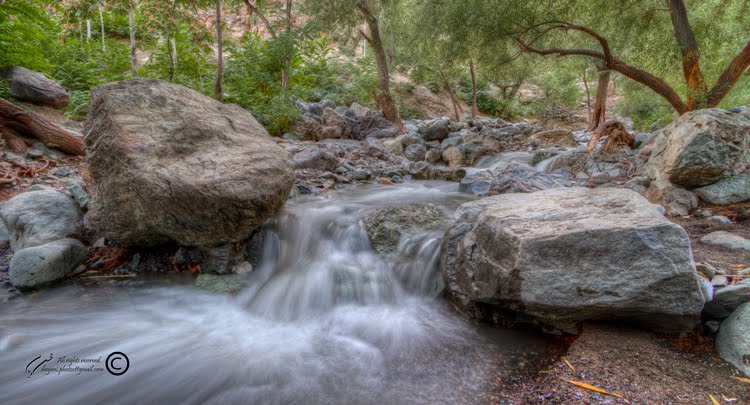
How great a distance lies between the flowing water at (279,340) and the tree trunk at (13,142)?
3.87 m

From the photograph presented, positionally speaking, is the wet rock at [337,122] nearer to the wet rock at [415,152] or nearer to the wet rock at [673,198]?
the wet rock at [415,152]

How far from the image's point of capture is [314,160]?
7.69m

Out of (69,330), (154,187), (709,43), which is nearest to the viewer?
(69,330)

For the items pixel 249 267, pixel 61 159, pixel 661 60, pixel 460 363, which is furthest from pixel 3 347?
pixel 661 60

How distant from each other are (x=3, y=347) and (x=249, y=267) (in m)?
1.94

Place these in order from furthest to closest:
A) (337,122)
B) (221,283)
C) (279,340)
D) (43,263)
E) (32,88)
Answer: (337,122)
(32,88)
(221,283)
(43,263)
(279,340)

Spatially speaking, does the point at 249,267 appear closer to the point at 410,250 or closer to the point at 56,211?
the point at 410,250

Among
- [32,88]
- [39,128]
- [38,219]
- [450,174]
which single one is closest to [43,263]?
[38,219]

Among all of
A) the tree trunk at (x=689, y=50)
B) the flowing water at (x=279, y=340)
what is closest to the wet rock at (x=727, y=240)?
the flowing water at (x=279, y=340)

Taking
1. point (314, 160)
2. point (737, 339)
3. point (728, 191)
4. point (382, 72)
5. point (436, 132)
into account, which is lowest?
point (737, 339)

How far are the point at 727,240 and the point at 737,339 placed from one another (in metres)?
1.70

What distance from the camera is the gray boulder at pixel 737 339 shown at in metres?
1.92

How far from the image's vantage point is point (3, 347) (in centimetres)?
262

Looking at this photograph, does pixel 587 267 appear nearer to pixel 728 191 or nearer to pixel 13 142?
pixel 728 191
